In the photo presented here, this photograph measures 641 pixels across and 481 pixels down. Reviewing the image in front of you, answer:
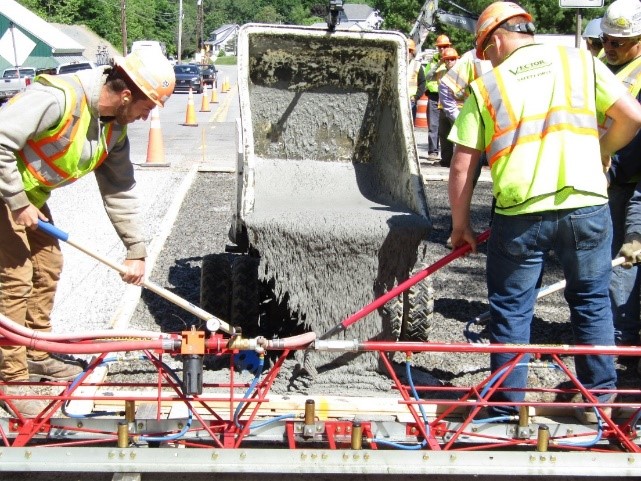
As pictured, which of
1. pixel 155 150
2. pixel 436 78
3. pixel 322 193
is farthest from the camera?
pixel 436 78

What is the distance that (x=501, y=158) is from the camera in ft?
12.9

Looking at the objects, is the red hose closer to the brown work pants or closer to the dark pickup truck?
the brown work pants

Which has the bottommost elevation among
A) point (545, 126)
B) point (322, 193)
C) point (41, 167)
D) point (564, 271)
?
point (322, 193)

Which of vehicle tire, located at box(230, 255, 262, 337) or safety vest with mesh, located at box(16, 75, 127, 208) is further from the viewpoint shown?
vehicle tire, located at box(230, 255, 262, 337)

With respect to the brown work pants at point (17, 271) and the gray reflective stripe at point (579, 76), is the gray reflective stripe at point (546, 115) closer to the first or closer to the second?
the gray reflective stripe at point (579, 76)

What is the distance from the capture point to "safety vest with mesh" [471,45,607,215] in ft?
12.6

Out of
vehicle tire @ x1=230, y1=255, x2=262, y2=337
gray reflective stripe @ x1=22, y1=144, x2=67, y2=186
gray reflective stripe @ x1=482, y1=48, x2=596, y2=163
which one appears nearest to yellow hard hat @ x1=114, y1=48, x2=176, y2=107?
gray reflective stripe @ x1=22, y1=144, x2=67, y2=186

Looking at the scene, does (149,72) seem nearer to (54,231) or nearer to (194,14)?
(54,231)

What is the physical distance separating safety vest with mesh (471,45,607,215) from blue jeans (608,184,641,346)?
1713mm

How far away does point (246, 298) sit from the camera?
541 cm

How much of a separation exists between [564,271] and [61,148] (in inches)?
96.5

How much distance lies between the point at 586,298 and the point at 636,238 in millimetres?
1016

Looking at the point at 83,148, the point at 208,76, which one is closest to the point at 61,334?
the point at 83,148

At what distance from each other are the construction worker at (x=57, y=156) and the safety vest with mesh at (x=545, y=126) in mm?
1531
